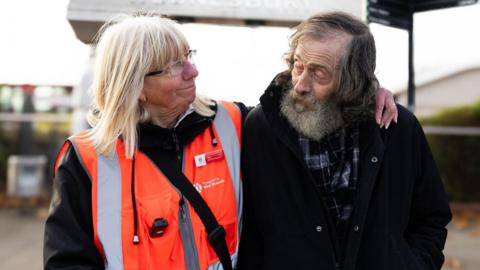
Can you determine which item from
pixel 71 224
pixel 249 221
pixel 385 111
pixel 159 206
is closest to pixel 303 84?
pixel 385 111

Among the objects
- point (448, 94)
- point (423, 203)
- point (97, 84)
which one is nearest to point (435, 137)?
point (448, 94)

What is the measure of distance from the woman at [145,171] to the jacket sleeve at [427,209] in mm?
216

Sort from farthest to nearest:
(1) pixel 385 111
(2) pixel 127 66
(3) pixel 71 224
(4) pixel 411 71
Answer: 1. (4) pixel 411 71
2. (1) pixel 385 111
3. (2) pixel 127 66
4. (3) pixel 71 224

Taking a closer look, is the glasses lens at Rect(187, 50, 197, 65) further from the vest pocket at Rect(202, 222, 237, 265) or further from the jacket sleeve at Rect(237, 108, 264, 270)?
the vest pocket at Rect(202, 222, 237, 265)

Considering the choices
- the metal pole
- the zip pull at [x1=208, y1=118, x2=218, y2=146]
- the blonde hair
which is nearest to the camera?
the blonde hair

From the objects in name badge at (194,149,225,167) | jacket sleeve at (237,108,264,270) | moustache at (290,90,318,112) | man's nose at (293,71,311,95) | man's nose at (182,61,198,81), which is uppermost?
man's nose at (182,61,198,81)

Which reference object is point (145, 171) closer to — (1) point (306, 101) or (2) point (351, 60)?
(1) point (306, 101)

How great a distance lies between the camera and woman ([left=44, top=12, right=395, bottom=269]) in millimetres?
2158

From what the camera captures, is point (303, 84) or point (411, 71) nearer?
point (303, 84)

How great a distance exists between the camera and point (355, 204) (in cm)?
223

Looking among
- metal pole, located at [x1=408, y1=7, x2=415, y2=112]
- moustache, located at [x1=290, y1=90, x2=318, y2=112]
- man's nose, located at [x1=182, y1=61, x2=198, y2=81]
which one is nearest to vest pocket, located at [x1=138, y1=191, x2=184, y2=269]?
man's nose, located at [x1=182, y1=61, x2=198, y2=81]

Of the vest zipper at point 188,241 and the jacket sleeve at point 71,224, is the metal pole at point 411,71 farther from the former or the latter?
the jacket sleeve at point 71,224

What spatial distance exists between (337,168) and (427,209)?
1.33ft

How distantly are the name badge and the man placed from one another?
152mm
